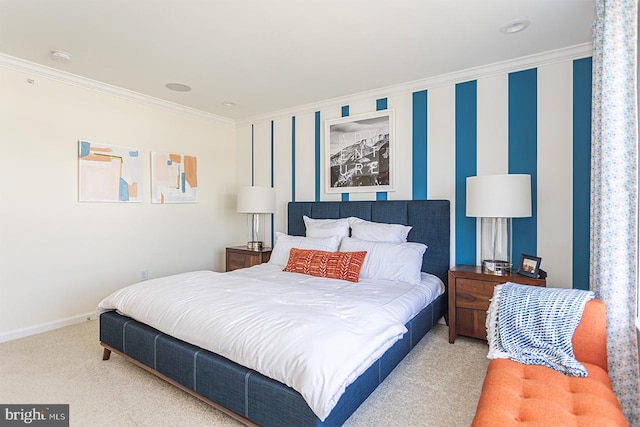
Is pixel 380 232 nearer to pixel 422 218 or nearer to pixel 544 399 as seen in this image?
pixel 422 218

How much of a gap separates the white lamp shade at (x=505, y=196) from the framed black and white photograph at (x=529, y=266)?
36cm

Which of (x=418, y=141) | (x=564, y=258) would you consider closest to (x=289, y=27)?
(x=418, y=141)

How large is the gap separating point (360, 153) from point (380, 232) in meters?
1.07

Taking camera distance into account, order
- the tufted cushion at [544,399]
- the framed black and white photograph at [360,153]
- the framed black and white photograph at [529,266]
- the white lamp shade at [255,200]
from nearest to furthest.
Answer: the tufted cushion at [544,399]
the framed black and white photograph at [529,266]
the framed black and white photograph at [360,153]
the white lamp shade at [255,200]

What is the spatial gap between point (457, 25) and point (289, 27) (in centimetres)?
128

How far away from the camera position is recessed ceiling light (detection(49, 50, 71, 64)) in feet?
9.63

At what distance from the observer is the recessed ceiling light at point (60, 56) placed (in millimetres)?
2934

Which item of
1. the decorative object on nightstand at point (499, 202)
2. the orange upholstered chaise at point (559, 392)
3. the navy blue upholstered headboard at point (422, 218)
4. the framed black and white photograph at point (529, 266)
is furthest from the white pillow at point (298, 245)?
the orange upholstered chaise at point (559, 392)

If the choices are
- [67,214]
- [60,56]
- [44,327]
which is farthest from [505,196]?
[44,327]

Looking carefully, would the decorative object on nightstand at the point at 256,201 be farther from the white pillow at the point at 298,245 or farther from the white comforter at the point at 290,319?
the white comforter at the point at 290,319

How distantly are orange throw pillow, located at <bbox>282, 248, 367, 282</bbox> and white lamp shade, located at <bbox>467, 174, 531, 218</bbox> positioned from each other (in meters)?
1.18

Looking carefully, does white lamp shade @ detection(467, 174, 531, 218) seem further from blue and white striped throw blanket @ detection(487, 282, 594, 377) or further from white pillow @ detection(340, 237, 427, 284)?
Answer: blue and white striped throw blanket @ detection(487, 282, 594, 377)

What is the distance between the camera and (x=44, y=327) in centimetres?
334

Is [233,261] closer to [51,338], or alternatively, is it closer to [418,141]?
[51,338]
